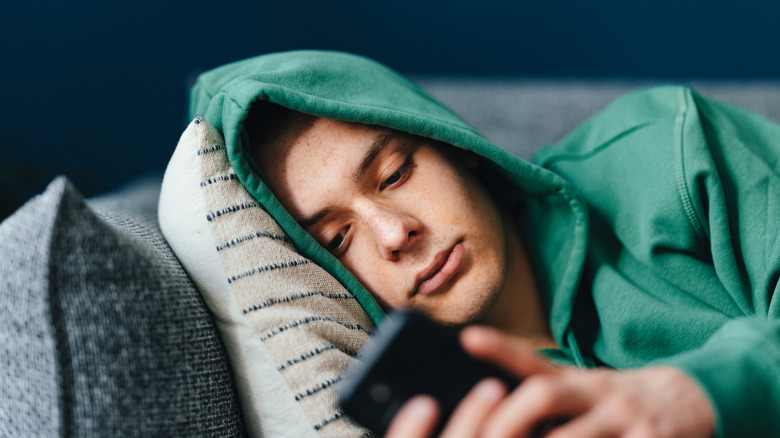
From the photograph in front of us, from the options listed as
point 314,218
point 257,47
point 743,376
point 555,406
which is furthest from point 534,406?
point 257,47

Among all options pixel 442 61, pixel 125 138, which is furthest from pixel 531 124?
pixel 125 138

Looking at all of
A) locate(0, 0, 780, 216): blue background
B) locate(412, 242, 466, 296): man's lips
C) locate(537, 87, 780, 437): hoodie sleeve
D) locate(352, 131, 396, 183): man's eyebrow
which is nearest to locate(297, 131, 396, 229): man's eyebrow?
locate(352, 131, 396, 183): man's eyebrow

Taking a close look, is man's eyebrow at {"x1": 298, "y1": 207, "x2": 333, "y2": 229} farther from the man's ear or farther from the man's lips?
the man's ear

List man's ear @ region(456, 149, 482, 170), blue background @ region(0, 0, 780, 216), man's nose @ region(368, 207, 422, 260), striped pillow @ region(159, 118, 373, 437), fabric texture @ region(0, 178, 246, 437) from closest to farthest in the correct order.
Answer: fabric texture @ region(0, 178, 246, 437)
striped pillow @ region(159, 118, 373, 437)
man's nose @ region(368, 207, 422, 260)
man's ear @ region(456, 149, 482, 170)
blue background @ region(0, 0, 780, 216)

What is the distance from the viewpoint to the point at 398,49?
6.09 ft

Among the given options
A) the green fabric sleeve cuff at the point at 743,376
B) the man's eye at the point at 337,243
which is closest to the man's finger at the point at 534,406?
the green fabric sleeve cuff at the point at 743,376

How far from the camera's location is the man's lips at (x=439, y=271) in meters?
0.83

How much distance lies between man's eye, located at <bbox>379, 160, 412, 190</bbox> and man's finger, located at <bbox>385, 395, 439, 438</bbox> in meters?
0.44

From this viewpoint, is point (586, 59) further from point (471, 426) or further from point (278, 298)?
point (471, 426)

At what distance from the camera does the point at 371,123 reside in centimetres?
83

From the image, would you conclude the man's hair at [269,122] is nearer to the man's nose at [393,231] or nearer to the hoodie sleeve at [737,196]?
the man's nose at [393,231]

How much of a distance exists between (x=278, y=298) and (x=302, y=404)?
0.42 feet

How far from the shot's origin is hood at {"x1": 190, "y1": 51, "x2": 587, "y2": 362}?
790 millimetres

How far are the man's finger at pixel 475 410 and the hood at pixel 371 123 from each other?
15.7 inches
